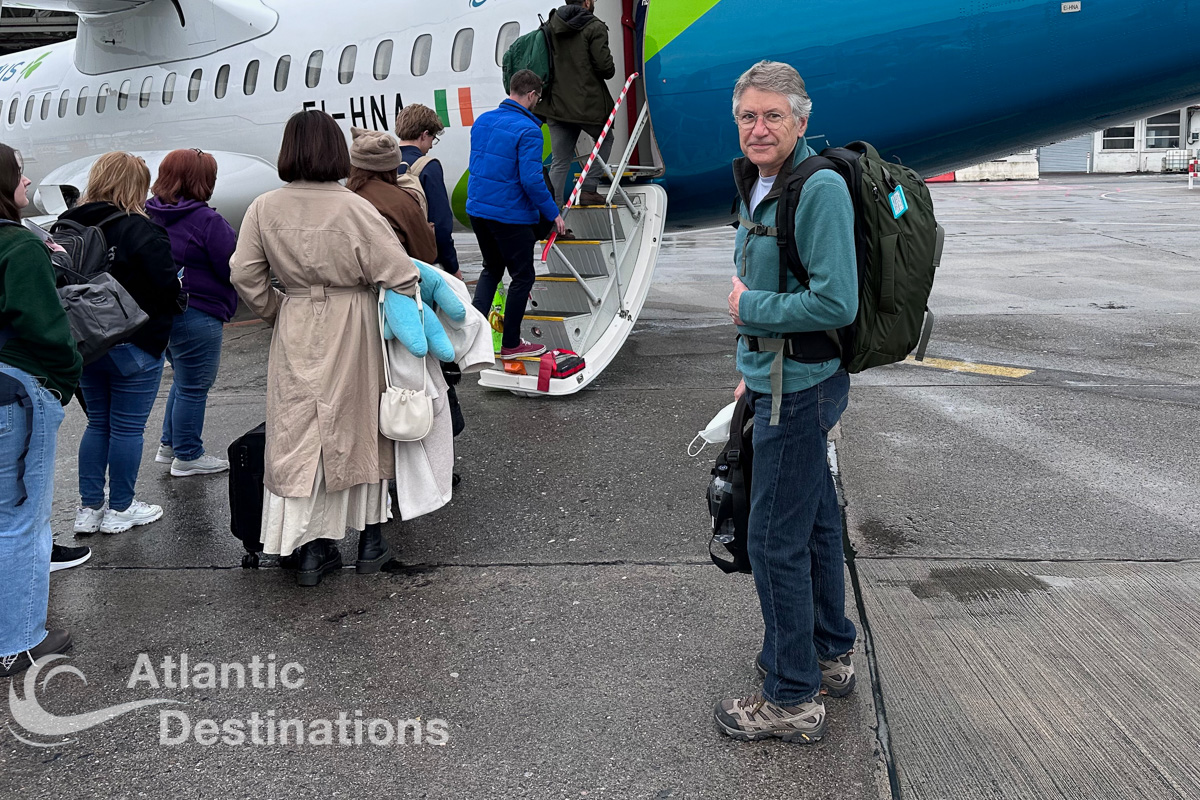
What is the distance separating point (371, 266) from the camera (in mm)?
3625

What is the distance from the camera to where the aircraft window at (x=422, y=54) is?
8211 mm

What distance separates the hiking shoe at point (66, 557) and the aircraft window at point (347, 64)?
584cm

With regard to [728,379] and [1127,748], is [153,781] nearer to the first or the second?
[1127,748]

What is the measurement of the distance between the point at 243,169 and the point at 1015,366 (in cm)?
755

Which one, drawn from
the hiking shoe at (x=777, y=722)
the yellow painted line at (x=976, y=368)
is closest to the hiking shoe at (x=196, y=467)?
the hiking shoe at (x=777, y=722)

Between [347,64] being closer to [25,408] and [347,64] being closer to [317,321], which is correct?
[317,321]

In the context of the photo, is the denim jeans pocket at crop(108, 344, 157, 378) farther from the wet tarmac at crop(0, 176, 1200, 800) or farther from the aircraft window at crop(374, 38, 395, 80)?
the aircraft window at crop(374, 38, 395, 80)

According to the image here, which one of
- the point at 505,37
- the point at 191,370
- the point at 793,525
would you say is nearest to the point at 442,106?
the point at 505,37

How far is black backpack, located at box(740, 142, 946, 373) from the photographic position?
2.47 metres

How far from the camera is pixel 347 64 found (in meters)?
8.90

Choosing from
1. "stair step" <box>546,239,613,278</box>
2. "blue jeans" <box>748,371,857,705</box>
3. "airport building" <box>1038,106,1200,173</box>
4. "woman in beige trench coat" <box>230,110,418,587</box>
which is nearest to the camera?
"blue jeans" <box>748,371,857,705</box>

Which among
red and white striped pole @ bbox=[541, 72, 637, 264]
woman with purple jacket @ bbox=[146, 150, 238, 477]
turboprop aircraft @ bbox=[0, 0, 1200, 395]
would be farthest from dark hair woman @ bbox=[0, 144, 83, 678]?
red and white striped pole @ bbox=[541, 72, 637, 264]

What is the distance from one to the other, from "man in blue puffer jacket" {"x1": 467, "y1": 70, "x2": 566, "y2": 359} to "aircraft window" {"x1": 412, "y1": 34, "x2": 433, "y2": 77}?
89.7 inches

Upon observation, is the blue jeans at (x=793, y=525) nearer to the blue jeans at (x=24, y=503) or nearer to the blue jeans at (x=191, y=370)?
the blue jeans at (x=24, y=503)
